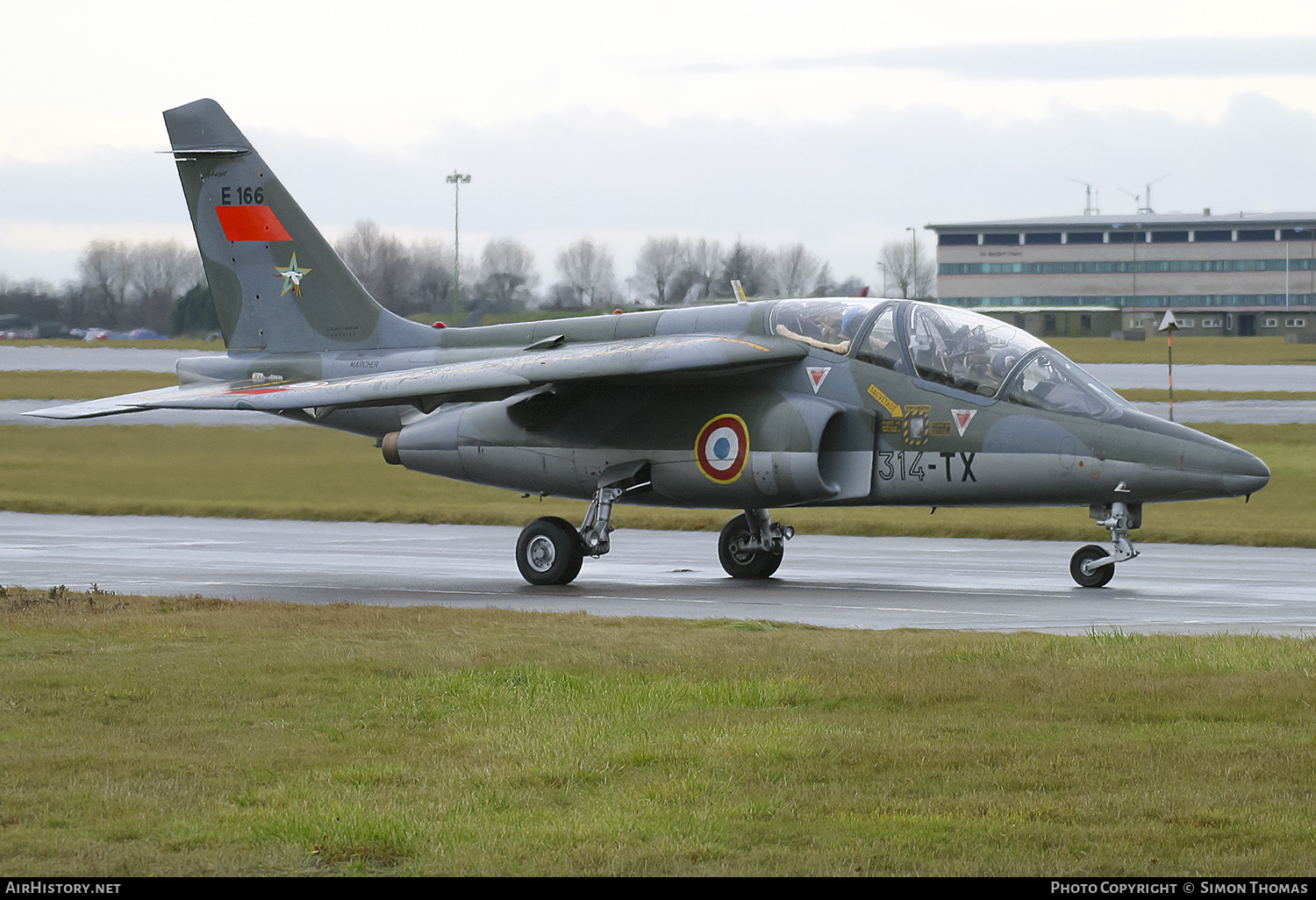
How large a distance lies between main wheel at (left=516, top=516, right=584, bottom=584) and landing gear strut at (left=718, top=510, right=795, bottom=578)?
194 cm

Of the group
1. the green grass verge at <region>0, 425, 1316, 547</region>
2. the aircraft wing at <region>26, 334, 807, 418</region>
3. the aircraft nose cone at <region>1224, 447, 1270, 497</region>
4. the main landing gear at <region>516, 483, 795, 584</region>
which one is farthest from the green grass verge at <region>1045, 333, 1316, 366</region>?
the aircraft nose cone at <region>1224, 447, 1270, 497</region>

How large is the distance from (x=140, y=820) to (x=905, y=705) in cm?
413

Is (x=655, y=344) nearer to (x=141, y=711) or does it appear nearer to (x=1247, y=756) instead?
(x=141, y=711)

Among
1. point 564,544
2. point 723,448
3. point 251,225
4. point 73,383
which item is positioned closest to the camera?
point 723,448

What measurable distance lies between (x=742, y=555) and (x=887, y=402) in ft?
9.88

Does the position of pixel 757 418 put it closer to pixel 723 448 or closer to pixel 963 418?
pixel 723 448

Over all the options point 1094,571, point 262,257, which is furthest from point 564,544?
point 262,257

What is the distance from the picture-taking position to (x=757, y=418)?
16.7 metres

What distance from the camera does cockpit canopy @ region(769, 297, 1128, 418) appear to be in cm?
1591

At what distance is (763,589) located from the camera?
55.1 feet

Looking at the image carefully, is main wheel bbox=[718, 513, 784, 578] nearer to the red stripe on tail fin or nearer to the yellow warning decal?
the yellow warning decal

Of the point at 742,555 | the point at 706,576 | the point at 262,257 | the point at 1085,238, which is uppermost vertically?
the point at 1085,238

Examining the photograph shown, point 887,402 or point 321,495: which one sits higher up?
point 887,402

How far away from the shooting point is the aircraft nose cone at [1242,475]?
15031 millimetres
